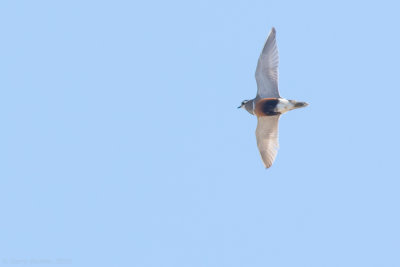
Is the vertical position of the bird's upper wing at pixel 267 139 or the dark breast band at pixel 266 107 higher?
the dark breast band at pixel 266 107

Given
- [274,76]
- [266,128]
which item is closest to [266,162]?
[266,128]

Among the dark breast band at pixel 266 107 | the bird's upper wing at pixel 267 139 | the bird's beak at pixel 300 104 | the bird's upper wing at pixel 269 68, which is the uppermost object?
the bird's upper wing at pixel 269 68

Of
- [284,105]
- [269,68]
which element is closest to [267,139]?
[284,105]

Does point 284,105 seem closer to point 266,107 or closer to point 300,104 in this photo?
point 300,104

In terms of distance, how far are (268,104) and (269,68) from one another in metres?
1.22

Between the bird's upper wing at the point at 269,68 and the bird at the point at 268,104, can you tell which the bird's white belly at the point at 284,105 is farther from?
the bird's upper wing at the point at 269,68

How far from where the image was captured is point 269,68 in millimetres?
26422

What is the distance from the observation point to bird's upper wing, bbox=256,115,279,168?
27922 millimetres

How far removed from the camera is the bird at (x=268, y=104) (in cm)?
2634

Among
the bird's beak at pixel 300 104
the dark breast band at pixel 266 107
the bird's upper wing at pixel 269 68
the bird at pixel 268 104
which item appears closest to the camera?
the bird's upper wing at pixel 269 68

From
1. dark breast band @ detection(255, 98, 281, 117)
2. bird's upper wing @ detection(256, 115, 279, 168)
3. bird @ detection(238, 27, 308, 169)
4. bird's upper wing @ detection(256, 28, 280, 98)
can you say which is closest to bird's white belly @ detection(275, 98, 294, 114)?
bird @ detection(238, 27, 308, 169)

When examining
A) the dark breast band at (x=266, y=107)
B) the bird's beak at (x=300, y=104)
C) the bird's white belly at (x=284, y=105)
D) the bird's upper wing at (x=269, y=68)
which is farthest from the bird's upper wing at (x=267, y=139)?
the bird's beak at (x=300, y=104)

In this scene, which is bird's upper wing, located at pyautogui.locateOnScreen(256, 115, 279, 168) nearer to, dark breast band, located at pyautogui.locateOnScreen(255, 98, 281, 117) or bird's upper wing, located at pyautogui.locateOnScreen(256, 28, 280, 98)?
dark breast band, located at pyautogui.locateOnScreen(255, 98, 281, 117)

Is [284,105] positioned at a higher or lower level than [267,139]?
higher
